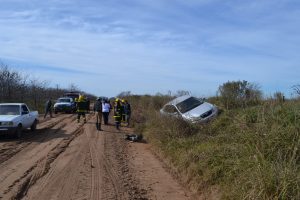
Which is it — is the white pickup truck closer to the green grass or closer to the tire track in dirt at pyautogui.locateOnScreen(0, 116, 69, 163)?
the tire track in dirt at pyautogui.locateOnScreen(0, 116, 69, 163)

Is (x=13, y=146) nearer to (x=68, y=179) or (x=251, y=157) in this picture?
(x=68, y=179)

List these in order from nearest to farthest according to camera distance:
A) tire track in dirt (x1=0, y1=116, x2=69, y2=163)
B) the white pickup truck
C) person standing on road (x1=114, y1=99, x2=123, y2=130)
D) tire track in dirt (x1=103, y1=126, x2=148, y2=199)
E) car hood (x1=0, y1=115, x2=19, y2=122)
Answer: tire track in dirt (x1=103, y1=126, x2=148, y2=199)
tire track in dirt (x1=0, y1=116, x2=69, y2=163)
the white pickup truck
car hood (x1=0, y1=115, x2=19, y2=122)
person standing on road (x1=114, y1=99, x2=123, y2=130)

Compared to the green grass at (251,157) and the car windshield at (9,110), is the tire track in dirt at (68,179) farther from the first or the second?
the car windshield at (9,110)

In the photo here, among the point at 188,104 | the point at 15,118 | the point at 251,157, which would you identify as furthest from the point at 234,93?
the point at 251,157

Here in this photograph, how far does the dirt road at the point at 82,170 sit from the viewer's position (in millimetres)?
10445

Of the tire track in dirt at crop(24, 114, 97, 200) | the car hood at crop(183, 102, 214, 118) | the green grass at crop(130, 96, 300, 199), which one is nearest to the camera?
the green grass at crop(130, 96, 300, 199)

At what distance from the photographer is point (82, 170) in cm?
1307

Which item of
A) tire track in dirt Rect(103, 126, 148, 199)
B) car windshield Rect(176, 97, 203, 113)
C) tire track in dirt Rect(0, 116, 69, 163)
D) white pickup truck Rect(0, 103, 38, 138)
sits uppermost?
car windshield Rect(176, 97, 203, 113)

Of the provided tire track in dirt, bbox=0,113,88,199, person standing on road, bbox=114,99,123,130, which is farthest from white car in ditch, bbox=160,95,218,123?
tire track in dirt, bbox=0,113,88,199

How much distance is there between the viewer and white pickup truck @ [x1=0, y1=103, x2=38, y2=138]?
20667 millimetres

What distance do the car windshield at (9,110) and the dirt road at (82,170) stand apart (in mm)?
1625

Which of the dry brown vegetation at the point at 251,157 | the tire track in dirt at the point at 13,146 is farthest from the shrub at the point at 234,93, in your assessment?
the tire track in dirt at the point at 13,146

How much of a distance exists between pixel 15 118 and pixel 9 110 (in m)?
1.50

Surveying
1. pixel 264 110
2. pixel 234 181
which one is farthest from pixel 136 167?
pixel 234 181
